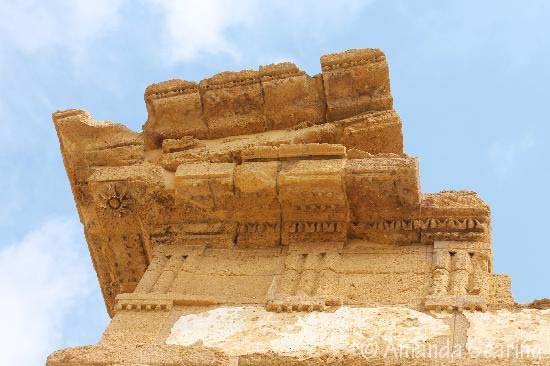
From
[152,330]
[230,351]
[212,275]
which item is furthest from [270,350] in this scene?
[212,275]

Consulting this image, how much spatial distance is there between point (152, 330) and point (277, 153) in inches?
83.8

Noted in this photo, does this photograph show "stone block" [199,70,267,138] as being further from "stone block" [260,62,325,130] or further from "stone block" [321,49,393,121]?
"stone block" [321,49,393,121]

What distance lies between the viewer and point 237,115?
30.7 feet

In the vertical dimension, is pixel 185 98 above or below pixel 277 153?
above

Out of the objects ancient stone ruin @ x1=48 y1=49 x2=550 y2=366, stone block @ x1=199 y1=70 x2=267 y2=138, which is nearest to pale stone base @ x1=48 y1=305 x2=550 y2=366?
ancient stone ruin @ x1=48 y1=49 x2=550 y2=366

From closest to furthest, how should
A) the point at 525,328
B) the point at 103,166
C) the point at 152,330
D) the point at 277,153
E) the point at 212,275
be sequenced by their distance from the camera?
the point at 525,328 → the point at 152,330 → the point at 212,275 → the point at 277,153 → the point at 103,166

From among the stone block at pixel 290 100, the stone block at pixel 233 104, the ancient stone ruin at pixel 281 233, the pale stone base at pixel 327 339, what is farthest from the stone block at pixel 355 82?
the pale stone base at pixel 327 339

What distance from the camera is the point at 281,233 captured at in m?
8.31

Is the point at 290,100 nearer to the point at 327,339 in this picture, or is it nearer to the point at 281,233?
the point at 281,233

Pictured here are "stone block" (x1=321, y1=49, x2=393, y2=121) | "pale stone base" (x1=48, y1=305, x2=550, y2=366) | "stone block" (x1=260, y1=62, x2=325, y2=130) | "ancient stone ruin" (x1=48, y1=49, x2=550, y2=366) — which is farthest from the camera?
"stone block" (x1=260, y1=62, x2=325, y2=130)

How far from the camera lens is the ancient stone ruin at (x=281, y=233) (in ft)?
21.7

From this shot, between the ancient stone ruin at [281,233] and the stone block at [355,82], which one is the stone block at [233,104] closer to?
the ancient stone ruin at [281,233]

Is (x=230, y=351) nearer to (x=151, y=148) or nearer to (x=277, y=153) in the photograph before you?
(x=277, y=153)

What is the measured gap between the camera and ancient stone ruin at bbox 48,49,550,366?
21.7 ft
